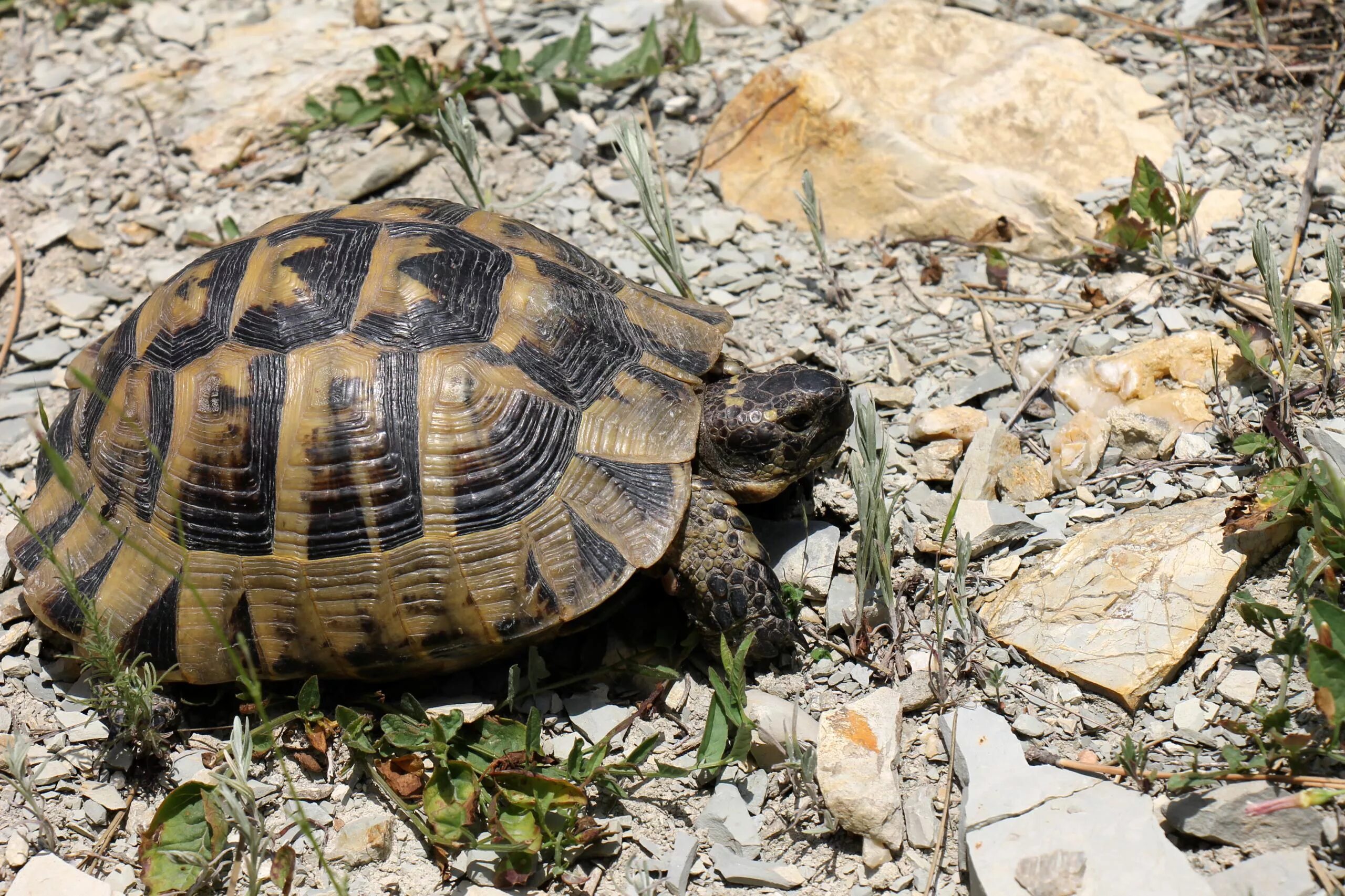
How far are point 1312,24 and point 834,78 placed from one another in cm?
206

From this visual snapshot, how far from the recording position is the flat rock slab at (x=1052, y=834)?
7.93ft

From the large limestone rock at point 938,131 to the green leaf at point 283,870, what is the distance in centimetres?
304

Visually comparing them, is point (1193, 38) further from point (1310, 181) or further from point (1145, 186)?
point (1145, 186)

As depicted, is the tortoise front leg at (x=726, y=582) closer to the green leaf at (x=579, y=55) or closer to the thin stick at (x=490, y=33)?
the green leaf at (x=579, y=55)

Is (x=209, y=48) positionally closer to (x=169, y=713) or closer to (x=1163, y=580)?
(x=169, y=713)

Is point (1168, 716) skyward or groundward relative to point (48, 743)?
skyward

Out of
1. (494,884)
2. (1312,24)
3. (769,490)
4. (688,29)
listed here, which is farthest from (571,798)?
(1312,24)

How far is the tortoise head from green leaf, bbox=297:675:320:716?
1281 mm

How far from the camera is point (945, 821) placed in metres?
2.70

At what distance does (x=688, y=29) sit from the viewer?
5055mm

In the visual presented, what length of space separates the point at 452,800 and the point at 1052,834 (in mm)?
1508

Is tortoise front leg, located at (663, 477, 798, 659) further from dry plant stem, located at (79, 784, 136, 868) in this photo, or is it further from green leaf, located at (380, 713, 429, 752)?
dry plant stem, located at (79, 784, 136, 868)

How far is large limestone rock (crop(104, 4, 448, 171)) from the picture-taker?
5.11 m

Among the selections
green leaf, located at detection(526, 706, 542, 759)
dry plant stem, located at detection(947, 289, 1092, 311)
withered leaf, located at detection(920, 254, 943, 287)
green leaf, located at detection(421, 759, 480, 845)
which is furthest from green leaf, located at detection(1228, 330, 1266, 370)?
green leaf, located at detection(421, 759, 480, 845)
